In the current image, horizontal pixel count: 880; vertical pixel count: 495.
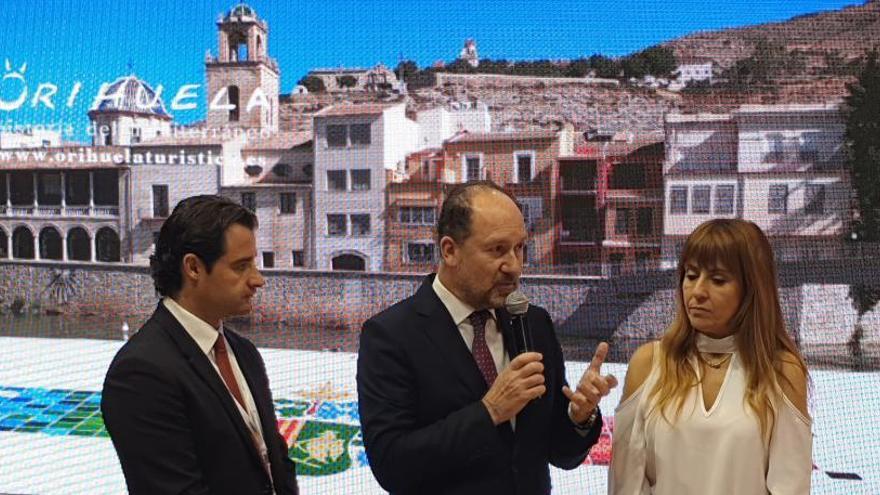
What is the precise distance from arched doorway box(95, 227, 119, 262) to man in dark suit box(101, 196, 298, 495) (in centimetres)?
471

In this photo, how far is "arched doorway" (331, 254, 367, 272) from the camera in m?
5.40

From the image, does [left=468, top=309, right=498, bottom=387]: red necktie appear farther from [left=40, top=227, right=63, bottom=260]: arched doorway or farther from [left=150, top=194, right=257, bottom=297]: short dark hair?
[left=40, top=227, right=63, bottom=260]: arched doorway

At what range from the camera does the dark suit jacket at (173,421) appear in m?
0.99

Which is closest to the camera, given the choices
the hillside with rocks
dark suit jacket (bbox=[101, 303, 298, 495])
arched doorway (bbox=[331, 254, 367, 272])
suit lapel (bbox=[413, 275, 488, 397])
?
dark suit jacket (bbox=[101, 303, 298, 495])

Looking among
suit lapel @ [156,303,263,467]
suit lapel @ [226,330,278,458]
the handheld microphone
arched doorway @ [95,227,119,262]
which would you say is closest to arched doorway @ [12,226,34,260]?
arched doorway @ [95,227,119,262]

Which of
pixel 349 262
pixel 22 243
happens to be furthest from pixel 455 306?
pixel 22 243

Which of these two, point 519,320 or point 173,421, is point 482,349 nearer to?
point 519,320

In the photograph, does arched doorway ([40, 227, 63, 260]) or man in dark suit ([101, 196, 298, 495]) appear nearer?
man in dark suit ([101, 196, 298, 495])

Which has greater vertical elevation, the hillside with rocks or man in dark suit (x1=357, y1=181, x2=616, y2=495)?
the hillside with rocks

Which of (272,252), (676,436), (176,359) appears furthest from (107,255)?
(676,436)

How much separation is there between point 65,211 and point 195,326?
5.14 metres

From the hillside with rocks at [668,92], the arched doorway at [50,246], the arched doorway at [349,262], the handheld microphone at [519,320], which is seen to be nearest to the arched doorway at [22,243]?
the arched doorway at [50,246]

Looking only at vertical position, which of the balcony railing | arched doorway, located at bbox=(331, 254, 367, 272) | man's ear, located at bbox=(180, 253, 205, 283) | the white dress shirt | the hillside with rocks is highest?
the hillside with rocks

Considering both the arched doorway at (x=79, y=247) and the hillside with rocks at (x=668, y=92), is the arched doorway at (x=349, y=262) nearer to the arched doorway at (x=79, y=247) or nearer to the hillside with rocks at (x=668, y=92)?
the hillside with rocks at (x=668, y=92)
